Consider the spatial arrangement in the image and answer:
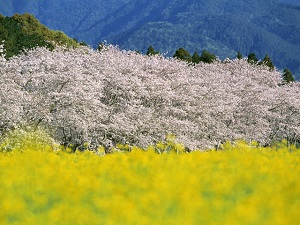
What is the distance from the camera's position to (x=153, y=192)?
6371 mm

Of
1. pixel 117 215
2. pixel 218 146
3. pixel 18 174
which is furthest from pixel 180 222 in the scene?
pixel 218 146

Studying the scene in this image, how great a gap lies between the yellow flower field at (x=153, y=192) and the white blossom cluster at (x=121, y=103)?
12.2 m

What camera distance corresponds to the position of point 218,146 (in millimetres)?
29766

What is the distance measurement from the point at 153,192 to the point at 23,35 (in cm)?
5206

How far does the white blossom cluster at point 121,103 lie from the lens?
22.7m

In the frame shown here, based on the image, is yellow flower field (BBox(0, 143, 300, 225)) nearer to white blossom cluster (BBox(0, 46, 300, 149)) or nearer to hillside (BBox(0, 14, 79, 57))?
white blossom cluster (BBox(0, 46, 300, 149))

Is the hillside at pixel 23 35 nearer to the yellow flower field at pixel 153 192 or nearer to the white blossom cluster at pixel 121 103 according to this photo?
the white blossom cluster at pixel 121 103

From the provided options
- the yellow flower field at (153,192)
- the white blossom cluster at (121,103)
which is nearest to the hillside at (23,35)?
the white blossom cluster at (121,103)

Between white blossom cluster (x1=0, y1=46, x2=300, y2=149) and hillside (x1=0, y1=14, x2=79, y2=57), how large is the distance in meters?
17.4

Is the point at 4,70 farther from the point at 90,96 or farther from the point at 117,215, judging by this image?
the point at 117,215

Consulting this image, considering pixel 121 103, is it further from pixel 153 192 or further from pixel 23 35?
pixel 23 35

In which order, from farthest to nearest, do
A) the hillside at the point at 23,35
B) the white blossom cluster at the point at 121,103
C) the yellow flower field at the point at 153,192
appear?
the hillside at the point at 23,35, the white blossom cluster at the point at 121,103, the yellow flower field at the point at 153,192

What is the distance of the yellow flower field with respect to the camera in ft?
17.3

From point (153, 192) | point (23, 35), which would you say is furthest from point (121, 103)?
point (23, 35)
